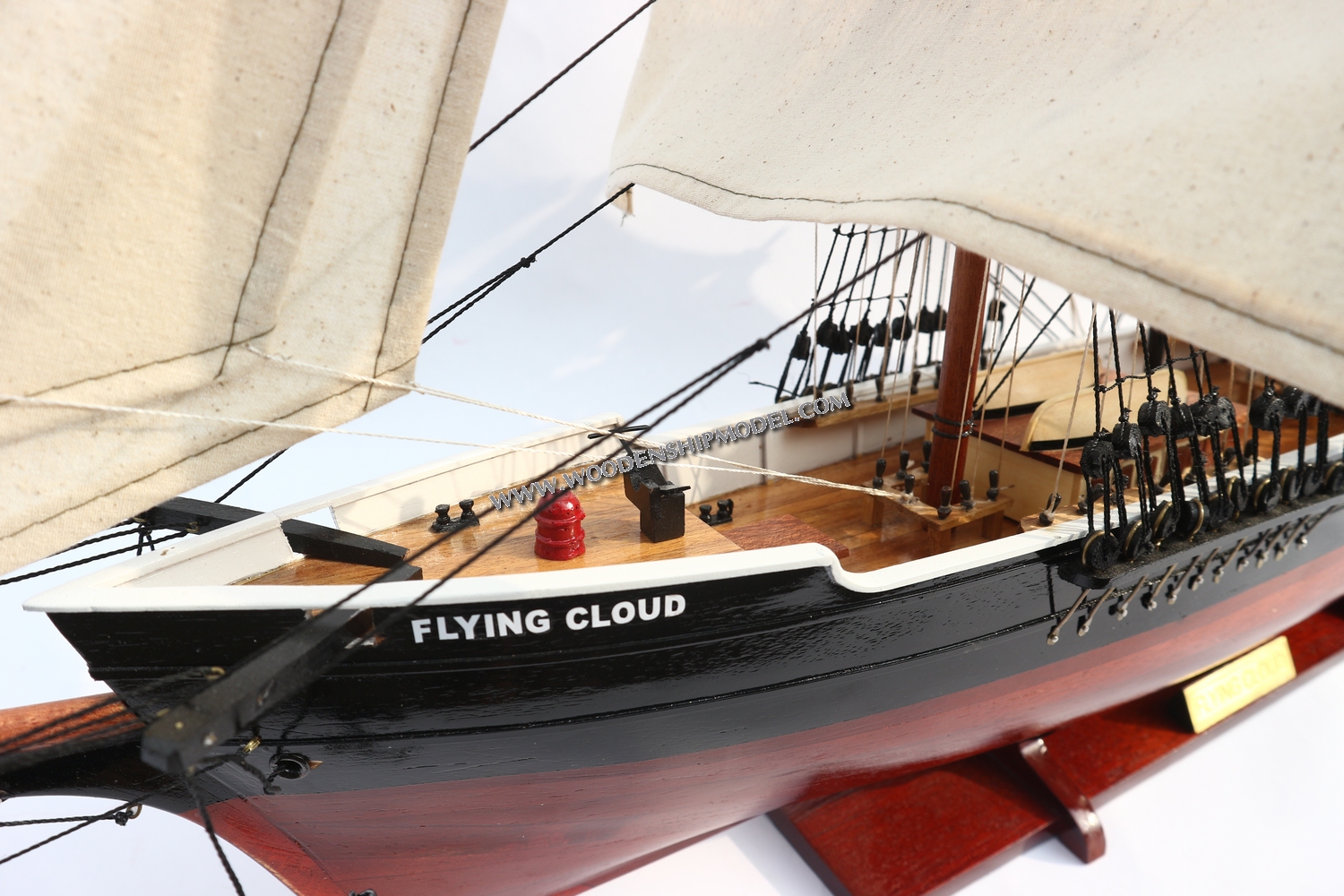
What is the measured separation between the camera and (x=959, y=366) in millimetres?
3648

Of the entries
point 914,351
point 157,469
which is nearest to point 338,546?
point 157,469

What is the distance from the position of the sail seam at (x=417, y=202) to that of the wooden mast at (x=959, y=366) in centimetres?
211

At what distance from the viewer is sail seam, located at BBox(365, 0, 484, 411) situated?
7.57 feet

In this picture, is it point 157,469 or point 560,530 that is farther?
point 560,530

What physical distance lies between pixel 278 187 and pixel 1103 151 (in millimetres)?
2010

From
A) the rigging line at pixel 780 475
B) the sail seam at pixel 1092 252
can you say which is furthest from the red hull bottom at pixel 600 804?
the sail seam at pixel 1092 252

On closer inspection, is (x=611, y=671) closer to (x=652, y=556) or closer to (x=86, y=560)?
(x=652, y=556)

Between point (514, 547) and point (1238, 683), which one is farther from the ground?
point (514, 547)

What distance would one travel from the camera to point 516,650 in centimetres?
250

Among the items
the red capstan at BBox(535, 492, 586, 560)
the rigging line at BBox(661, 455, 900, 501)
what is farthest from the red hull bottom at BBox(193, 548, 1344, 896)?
the rigging line at BBox(661, 455, 900, 501)

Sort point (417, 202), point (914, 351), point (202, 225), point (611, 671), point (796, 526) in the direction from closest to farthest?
point (202, 225) < point (417, 202) < point (611, 671) < point (796, 526) < point (914, 351)

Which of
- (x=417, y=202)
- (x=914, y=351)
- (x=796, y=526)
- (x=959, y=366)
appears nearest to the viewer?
(x=417, y=202)

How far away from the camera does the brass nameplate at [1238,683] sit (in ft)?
13.9

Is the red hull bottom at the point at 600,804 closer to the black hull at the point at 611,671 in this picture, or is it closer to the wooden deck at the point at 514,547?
the black hull at the point at 611,671
